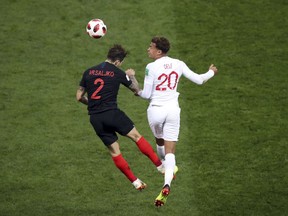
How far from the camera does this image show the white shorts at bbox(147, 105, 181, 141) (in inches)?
588

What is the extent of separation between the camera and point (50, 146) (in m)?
19.2

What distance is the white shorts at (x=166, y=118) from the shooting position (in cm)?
1494

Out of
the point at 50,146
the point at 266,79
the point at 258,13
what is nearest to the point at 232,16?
the point at 258,13

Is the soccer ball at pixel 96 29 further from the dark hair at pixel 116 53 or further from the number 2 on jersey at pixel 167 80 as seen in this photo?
the number 2 on jersey at pixel 167 80

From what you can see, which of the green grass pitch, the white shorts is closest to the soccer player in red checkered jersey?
the white shorts

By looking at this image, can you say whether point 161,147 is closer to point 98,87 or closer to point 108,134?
point 108,134

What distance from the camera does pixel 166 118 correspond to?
15.0 metres

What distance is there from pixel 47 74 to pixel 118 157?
22.3 ft

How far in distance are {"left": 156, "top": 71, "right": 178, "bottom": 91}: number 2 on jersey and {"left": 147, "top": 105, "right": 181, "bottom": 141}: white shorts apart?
37cm

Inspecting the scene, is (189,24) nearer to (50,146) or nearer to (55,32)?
(55,32)

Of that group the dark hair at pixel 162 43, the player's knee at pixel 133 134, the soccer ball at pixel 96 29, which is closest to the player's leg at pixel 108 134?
the player's knee at pixel 133 134

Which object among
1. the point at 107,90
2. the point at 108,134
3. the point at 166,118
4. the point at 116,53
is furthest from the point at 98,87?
Answer: the point at 166,118

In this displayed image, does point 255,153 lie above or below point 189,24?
below

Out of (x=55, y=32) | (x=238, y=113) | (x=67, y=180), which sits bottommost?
(x=67, y=180)
